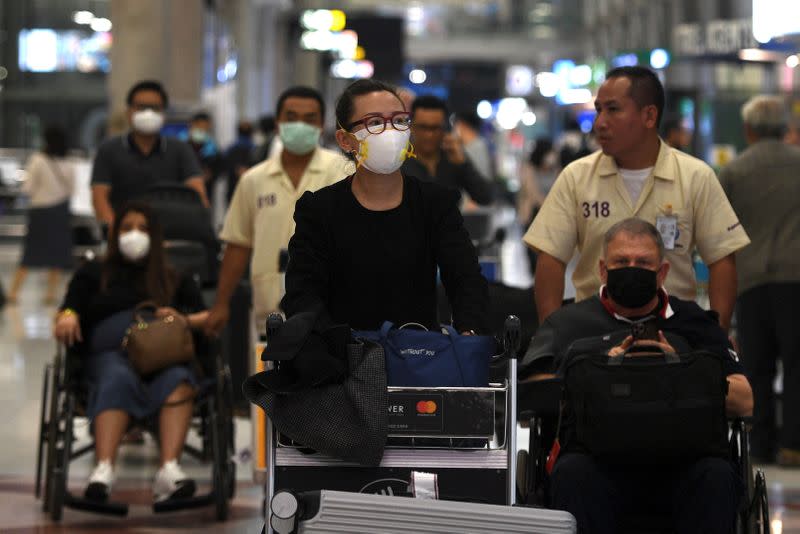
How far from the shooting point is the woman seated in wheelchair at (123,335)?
655 centimetres

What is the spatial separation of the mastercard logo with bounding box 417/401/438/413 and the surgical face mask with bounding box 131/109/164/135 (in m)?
5.40

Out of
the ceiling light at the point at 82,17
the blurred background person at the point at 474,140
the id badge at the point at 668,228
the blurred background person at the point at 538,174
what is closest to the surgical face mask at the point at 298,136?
the id badge at the point at 668,228

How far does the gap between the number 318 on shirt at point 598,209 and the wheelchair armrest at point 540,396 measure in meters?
0.88

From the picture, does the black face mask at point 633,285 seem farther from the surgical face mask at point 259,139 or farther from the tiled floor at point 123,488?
the surgical face mask at point 259,139

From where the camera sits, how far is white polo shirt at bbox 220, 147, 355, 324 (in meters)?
6.59

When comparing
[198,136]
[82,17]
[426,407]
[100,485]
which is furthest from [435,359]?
[82,17]

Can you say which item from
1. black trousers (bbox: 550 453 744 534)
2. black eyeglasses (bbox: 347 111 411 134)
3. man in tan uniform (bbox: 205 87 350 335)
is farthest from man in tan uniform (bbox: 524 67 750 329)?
man in tan uniform (bbox: 205 87 350 335)

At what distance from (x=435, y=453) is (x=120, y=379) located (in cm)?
302

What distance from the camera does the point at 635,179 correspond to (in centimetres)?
546

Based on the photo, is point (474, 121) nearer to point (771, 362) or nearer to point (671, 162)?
point (771, 362)

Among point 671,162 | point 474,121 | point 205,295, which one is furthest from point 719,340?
point 474,121

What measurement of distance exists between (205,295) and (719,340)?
3733 millimetres

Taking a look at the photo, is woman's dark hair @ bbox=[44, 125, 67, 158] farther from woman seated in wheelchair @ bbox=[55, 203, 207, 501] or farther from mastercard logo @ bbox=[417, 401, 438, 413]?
mastercard logo @ bbox=[417, 401, 438, 413]

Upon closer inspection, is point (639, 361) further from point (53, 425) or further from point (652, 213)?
point (53, 425)
